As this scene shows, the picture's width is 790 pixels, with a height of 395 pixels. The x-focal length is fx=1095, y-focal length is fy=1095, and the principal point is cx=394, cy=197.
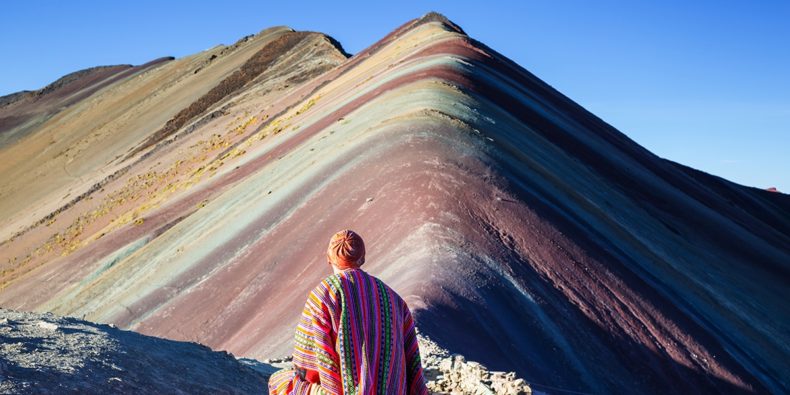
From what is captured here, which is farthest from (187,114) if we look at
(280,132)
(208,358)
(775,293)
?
(208,358)

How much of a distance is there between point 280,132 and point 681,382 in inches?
760

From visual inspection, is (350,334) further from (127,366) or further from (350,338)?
(127,366)

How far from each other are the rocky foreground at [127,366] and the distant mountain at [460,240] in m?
1.00

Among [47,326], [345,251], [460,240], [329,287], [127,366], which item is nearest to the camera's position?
[329,287]

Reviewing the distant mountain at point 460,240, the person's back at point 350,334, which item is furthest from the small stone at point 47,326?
the distant mountain at point 460,240

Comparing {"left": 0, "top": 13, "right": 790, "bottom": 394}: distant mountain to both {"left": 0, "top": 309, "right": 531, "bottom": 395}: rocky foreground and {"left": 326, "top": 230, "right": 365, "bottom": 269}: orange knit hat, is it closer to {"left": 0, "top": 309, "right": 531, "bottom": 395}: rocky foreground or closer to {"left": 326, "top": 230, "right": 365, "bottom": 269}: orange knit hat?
{"left": 0, "top": 309, "right": 531, "bottom": 395}: rocky foreground

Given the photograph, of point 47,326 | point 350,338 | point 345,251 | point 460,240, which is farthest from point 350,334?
point 460,240

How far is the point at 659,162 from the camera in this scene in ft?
116

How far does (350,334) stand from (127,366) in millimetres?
2353

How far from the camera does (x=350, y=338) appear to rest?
17.8 feet

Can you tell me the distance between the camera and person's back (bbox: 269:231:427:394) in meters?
5.41

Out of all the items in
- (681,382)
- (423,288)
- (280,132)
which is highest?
(280,132)

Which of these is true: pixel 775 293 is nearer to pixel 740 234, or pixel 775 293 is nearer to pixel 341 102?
pixel 740 234

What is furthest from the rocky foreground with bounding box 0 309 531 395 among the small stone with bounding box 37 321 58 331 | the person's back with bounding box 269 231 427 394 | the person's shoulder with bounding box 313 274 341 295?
the person's shoulder with bounding box 313 274 341 295
